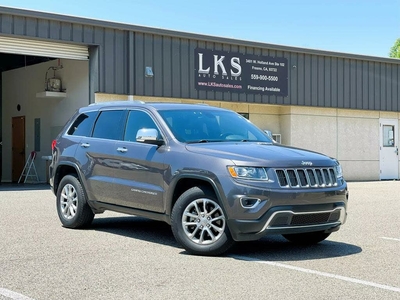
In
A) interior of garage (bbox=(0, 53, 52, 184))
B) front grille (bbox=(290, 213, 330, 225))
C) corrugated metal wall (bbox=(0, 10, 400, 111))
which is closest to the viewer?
front grille (bbox=(290, 213, 330, 225))

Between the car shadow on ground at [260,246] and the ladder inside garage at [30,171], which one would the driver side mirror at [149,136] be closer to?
the car shadow on ground at [260,246]

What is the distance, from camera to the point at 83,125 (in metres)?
9.93

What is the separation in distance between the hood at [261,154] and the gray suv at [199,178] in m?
0.01

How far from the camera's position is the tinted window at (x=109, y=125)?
9180 millimetres

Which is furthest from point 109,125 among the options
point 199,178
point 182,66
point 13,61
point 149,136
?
point 13,61

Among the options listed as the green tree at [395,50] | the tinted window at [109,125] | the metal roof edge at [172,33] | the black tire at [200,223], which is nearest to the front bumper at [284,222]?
the black tire at [200,223]

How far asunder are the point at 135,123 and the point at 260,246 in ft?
7.77

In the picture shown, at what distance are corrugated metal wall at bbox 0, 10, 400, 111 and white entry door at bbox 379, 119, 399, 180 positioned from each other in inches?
30.4

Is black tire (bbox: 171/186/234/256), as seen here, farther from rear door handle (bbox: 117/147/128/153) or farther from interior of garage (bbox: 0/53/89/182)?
interior of garage (bbox: 0/53/89/182)

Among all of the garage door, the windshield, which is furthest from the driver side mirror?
the garage door

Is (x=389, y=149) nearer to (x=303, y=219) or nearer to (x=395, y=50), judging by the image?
(x=303, y=219)

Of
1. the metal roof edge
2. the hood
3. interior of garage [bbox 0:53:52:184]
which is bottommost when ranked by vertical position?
the hood

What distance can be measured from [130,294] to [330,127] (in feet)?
67.8

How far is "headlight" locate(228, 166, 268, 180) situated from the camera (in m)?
7.24
